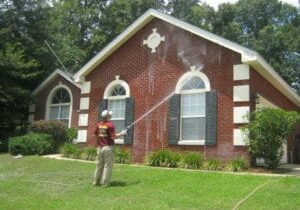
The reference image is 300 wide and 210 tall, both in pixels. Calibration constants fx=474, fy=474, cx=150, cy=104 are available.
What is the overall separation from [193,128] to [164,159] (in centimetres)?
171

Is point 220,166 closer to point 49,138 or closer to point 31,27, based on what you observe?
point 49,138

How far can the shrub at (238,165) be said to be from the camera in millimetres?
14188

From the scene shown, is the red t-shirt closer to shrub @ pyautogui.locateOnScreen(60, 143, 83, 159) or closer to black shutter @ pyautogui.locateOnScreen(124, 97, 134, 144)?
black shutter @ pyautogui.locateOnScreen(124, 97, 134, 144)

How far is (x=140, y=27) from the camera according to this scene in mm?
18344

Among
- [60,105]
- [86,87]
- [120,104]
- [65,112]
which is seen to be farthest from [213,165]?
[60,105]

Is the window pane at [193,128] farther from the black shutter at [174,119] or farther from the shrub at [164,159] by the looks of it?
the shrub at [164,159]

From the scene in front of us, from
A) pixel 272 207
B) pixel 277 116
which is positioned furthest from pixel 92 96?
pixel 272 207

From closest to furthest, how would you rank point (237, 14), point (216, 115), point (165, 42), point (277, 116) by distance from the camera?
point (277, 116)
point (216, 115)
point (165, 42)
point (237, 14)

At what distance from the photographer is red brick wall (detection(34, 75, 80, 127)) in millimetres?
22717

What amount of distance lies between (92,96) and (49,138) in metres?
2.68

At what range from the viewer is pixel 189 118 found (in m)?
16.5

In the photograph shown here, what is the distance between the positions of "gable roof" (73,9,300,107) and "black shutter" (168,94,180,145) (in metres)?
2.42

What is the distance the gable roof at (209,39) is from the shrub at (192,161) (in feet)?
11.3

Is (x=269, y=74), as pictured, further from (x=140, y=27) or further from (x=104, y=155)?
(x=104, y=155)
